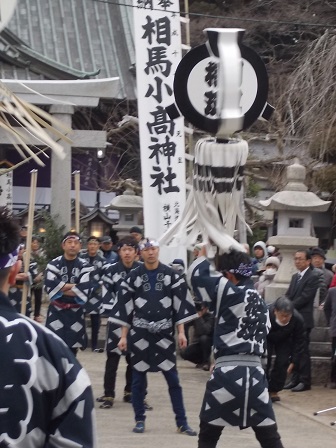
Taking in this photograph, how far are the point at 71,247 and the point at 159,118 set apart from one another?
332cm

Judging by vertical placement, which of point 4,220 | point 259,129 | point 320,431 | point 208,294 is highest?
point 259,129

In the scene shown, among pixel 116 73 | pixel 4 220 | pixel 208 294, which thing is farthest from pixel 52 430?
pixel 116 73

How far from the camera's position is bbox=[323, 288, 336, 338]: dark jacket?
10.5m

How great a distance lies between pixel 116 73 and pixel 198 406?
516 inches

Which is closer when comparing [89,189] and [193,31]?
[193,31]

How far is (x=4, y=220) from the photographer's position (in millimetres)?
3166

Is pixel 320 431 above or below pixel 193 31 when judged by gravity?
below

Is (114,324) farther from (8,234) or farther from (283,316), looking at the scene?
(8,234)

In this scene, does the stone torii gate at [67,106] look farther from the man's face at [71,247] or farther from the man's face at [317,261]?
the man's face at [71,247]

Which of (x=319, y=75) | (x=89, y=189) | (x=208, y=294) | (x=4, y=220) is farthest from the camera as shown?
(x=89, y=189)

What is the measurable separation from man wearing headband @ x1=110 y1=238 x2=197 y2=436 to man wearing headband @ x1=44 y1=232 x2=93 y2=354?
1442 mm

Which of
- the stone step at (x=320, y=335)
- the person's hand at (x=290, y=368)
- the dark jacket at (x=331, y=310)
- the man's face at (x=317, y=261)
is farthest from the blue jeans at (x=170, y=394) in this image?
the man's face at (x=317, y=261)

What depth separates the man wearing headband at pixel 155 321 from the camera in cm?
790

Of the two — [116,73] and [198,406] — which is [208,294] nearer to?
[198,406]
